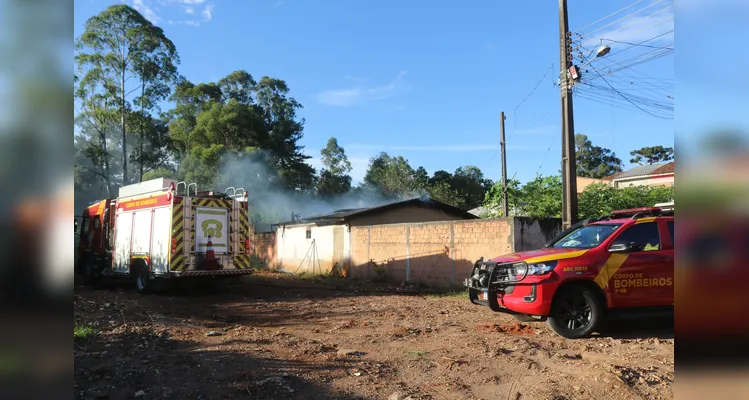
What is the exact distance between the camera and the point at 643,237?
689 centimetres

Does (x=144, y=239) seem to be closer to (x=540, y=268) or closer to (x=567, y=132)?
(x=540, y=268)

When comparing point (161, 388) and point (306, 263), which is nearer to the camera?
point (161, 388)

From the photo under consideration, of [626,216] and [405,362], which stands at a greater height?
[626,216]

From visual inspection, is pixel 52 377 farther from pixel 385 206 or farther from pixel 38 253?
pixel 385 206

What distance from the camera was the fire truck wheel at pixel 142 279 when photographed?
12.5 meters

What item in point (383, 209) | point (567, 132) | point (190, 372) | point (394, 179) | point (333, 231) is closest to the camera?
point (190, 372)

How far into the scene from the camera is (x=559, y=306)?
6.66m

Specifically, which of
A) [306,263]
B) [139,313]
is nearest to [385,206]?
[306,263]

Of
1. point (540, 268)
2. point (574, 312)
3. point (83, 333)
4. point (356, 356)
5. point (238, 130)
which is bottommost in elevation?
point (356, 356)

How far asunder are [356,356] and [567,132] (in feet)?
26.7

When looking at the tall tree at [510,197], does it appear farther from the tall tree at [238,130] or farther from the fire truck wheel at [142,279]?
the tall tree at [238,130]

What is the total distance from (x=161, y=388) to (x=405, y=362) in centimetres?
270

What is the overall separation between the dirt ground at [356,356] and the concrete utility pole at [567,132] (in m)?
3.50

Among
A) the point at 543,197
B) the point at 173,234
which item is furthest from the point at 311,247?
the point at 543,197
